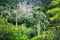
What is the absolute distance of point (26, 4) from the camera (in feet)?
120

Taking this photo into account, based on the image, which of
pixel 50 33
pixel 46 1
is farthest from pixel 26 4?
pixel 50 33

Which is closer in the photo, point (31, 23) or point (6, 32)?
point (6, 32)

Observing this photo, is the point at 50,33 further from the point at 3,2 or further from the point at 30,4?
the point at 30,4

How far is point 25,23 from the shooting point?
27.8m

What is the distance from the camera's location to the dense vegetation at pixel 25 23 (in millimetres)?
8884

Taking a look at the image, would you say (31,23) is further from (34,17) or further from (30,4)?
(30,4)

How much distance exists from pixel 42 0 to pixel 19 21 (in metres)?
8.16

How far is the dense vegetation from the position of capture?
8884 mm

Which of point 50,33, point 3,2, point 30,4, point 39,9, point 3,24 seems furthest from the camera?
point 30,4

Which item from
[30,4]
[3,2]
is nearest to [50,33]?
[3,2]

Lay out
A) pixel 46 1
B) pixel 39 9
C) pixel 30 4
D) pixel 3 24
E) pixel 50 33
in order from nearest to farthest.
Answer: pixel 50 33
pixel 3 24
pixel 39 9
pixel 46 1
pixel 30 4

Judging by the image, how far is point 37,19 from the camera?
28328 millimetres

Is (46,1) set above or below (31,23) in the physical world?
above

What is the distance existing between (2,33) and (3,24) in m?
0.56
